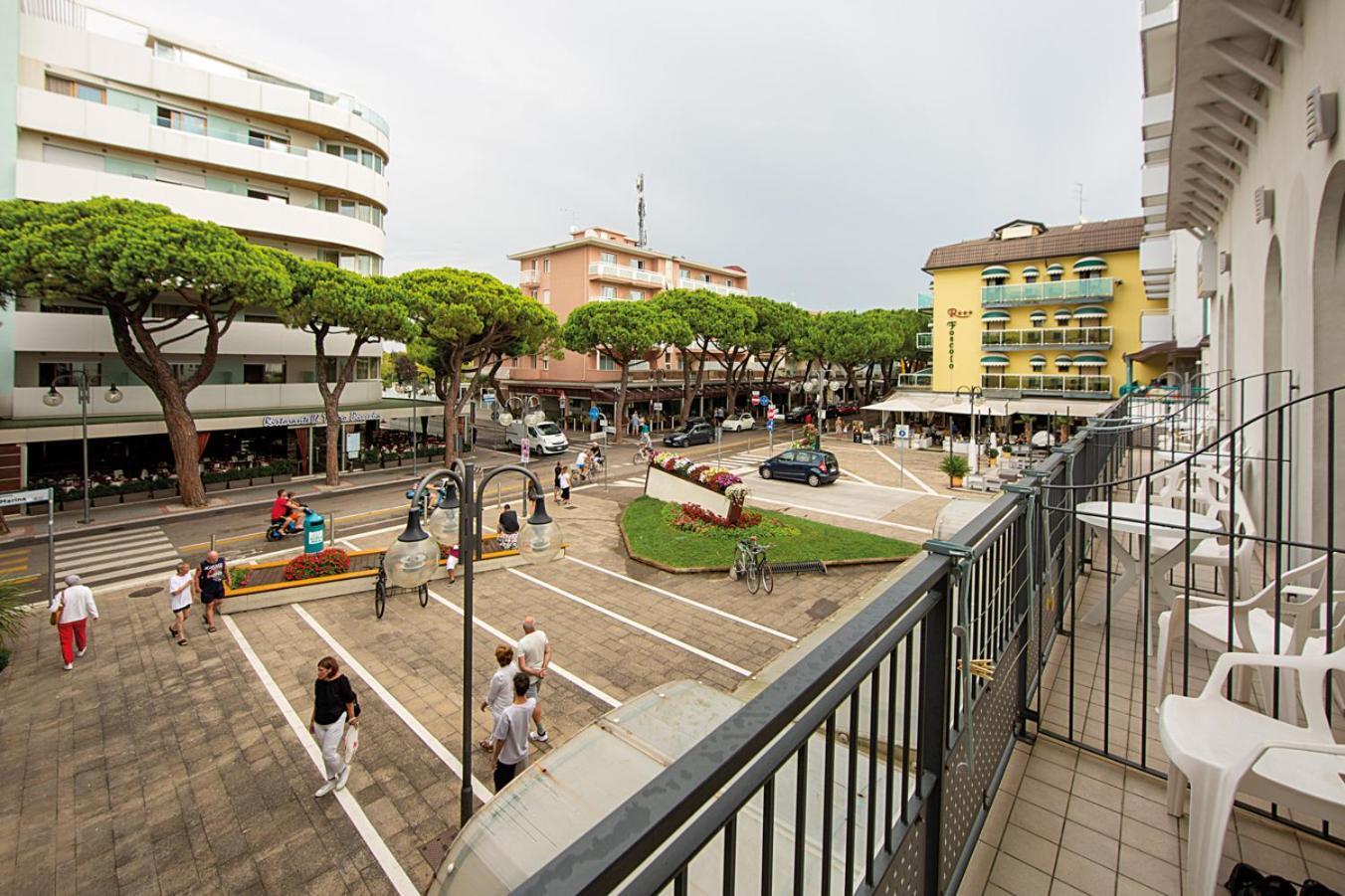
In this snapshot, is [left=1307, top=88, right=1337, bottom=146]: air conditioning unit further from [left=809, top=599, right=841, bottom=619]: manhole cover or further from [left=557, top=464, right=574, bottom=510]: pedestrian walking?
[left=557, top=464, right=574, bottom=510]: pedestrian walking

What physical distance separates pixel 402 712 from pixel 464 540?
162 inches

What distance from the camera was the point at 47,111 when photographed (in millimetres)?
21797

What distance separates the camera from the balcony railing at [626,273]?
1839 inches

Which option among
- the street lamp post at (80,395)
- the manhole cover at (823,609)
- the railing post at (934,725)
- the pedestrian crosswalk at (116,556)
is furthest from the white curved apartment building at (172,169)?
the railing post at (934,725)

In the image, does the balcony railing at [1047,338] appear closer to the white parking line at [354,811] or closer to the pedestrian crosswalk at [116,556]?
the white parking line at [354,811]

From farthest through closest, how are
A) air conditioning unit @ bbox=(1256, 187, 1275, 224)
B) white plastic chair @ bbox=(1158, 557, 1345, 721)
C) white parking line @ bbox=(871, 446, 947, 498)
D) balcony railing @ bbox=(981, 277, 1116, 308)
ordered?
balcony railing @ bbox=(981, 277, 1116, 308), white parking line @ bbox=(871, 446, 947, 498), air conditioning unit @ bbox=(1256, 187, 1275, 224), white plastic chair @ bbox=(1158, 557, 1345, 721)

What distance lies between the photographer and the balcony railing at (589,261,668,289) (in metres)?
46.7

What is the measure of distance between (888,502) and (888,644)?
70.8 feet

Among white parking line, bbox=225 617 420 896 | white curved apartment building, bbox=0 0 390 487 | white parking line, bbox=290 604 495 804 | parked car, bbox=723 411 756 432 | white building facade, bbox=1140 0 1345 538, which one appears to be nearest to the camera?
white building facade, bbox=1140 0 1345 538

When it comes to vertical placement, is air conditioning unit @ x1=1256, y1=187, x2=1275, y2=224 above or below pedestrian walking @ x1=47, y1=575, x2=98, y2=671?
above

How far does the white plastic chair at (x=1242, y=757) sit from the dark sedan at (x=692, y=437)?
33683 millimetres

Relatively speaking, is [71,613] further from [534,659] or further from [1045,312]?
[1045,312]

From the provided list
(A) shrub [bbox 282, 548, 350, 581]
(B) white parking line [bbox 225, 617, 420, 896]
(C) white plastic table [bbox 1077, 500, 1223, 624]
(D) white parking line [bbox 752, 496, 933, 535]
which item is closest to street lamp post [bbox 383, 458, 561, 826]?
(B) white parking line [bbox 225, 617, 420, 896]

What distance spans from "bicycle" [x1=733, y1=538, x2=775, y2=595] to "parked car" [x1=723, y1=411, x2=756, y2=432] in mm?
29541
